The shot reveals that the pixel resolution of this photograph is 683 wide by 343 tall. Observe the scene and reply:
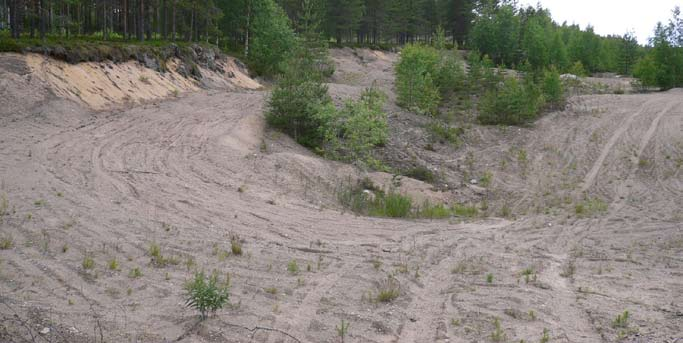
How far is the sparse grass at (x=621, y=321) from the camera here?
24.3 ft

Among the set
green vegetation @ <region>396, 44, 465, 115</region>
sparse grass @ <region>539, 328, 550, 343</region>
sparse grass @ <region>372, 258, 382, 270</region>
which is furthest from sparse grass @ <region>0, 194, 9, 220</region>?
green vegetation @ <region>396, 44, 465, 115</region>

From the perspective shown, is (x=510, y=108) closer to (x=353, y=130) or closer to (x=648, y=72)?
(x=353, y=130)

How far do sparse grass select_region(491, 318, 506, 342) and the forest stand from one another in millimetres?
20847

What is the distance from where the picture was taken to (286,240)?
11031 millimetres

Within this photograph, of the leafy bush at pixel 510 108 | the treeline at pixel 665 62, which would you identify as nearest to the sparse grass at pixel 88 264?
the leafy bush at pixel 510 108

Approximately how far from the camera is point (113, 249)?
9.12 m

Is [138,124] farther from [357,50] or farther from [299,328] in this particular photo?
[357,50]

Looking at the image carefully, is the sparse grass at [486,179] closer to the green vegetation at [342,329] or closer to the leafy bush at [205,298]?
the green vegetation at [342,329]

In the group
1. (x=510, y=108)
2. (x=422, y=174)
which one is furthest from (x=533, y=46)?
(x=422, y=174)

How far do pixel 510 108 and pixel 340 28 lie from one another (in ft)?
120

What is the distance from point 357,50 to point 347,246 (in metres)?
54.9

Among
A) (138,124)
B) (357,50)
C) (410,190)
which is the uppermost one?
(357,50)

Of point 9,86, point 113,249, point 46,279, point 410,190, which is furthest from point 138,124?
point 46,279

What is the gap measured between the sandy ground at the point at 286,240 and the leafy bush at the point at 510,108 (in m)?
6.45
